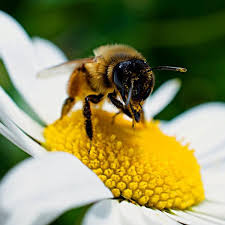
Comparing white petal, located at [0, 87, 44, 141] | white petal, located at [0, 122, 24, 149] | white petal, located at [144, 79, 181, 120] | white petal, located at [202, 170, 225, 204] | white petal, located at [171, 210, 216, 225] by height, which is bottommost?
white petal, located at [171, 210, 216, 225]

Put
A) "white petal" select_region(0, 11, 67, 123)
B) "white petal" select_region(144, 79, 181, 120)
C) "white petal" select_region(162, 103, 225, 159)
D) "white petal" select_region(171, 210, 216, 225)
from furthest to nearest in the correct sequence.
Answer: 1. "white petal" select_region(144, 79, 181, 120)
2. "white petal" select_region(162, 103, 225, 159)
3. "white petal" select_region(0, 11, 67, 123)
4. "white petal" select_region(171, 210, 216, 225)

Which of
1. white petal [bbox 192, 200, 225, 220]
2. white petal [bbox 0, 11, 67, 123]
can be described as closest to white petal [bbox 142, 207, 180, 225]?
white petal [bbox 192, 200, 225, 220]

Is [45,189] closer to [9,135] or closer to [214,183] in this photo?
[9,135]

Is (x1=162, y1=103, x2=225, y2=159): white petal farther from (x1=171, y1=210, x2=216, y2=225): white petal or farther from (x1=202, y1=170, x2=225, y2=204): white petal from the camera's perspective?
(x1=171, y1=210, x2=216, y2=225): white petal

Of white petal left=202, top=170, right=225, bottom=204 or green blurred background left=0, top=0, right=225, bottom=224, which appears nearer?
white petal left=202, top=170, right=225, bottom=204

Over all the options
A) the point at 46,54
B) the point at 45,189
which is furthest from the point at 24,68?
the point at 45,189

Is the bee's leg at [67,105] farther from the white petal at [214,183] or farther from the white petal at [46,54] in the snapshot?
the white petal at [214,183]
